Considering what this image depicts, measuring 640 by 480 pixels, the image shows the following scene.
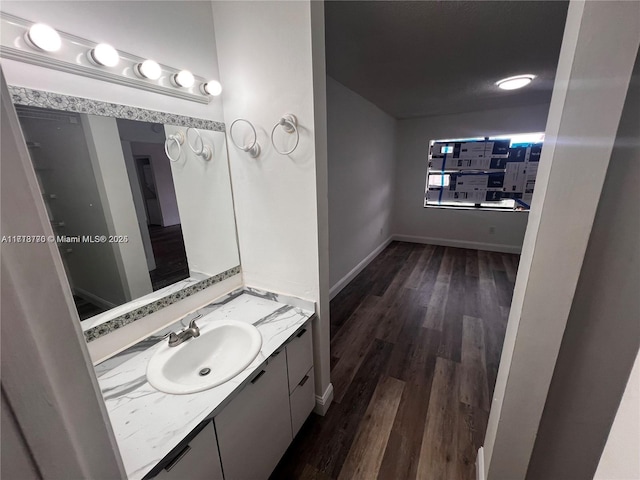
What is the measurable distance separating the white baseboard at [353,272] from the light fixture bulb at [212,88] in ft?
7.64

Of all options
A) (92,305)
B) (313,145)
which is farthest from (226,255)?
(313,145)

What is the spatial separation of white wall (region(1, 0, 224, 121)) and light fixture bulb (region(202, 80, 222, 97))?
0.21 ft

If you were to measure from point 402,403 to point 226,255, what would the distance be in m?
1.54

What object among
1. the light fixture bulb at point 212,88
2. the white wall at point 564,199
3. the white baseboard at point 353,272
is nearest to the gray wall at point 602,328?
the white wall at point 564,199

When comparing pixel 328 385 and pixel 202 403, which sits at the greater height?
pixel 202 403

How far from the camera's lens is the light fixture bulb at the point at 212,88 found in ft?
4.50

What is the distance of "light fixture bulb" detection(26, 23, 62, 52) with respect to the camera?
2.71 feet

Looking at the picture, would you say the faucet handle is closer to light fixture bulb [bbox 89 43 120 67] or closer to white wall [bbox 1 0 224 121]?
white wall [bbox 1 0 224 121]

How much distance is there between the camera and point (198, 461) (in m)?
0.88

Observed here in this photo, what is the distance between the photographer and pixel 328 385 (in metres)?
1.75

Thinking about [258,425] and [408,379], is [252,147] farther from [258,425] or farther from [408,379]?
[408,379]

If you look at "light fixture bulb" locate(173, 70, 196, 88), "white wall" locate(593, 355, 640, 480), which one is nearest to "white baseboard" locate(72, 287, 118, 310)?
"light fixture bulb" locate(173, 70, 196, 88)

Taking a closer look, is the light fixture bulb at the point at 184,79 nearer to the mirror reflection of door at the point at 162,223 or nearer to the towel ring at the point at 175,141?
the towel ring at the point at 175,141

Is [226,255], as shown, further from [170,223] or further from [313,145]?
[313,145]
